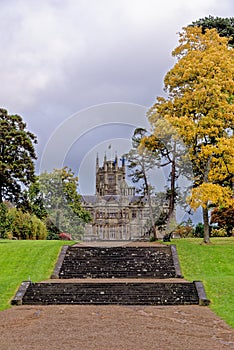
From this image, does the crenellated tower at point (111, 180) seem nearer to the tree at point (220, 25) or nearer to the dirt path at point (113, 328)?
the tree at point (220, 25)

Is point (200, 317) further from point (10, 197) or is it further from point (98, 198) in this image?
→ point (98, 198)

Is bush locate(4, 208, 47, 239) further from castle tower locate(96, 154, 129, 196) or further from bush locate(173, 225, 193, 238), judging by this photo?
bush locate(173, 225, 193, 238)

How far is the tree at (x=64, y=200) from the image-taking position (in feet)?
123

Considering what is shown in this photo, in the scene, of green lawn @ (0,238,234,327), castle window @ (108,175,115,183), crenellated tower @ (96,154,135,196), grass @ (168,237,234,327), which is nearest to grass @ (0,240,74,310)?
green lawn @ (0,238,234,327)

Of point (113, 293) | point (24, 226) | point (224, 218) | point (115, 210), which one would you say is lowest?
point (113, 293)

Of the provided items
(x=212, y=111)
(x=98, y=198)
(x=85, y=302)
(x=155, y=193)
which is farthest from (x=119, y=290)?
(x=98, y=198)

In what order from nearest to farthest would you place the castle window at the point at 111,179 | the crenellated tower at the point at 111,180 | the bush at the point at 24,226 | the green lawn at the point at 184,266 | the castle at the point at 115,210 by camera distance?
the green lawn at the point at 184,266 → the castle at the point at 115,210 → the bush at the point at 24,226 → the crenellated tower at the point at 111,180 → the castle window at the point at 111,179

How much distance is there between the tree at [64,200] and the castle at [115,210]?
0.84m

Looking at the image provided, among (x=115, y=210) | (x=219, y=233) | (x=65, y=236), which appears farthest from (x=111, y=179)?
(x=219, y=233)

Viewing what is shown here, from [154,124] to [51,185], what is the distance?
602 inches

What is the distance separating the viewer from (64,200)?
39281 mm

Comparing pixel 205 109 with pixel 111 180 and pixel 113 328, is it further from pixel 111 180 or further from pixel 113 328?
pixel 113 328

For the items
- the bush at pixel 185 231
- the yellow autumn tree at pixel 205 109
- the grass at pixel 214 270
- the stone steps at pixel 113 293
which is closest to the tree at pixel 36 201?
the bush at pixel 185 231

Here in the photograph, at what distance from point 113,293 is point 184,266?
19.5 feet
